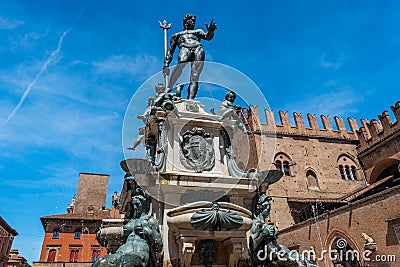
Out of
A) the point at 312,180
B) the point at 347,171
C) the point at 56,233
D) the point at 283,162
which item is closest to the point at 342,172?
the point at 347,171

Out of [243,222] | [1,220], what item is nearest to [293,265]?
[243,222]

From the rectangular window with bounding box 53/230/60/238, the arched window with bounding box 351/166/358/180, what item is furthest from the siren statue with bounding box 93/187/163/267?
the rectangular window with bounding box 53/230/60/238

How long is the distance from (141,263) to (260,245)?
194cm

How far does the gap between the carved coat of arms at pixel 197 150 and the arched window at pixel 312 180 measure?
26.3m

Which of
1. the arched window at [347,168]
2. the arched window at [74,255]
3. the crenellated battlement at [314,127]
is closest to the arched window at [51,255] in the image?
the arched window at [74,255]

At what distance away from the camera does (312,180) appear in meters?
30.1

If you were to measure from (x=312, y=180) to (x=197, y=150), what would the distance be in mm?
27229

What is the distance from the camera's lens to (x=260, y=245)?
4.83 m

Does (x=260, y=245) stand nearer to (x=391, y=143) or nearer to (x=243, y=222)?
(x=243, y=222)

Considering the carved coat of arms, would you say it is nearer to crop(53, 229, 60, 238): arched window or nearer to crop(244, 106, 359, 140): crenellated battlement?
crop(244, 106, 359, 140): crenellated battlement

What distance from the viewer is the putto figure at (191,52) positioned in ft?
23.5

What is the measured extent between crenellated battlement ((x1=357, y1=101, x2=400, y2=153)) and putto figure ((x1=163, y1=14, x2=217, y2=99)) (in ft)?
80.8

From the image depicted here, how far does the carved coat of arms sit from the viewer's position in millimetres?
5707

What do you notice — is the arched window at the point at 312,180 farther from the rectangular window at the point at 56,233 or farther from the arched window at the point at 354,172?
the rectangular window at the point at 56,233
